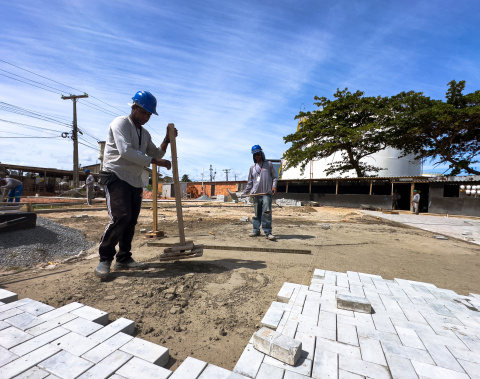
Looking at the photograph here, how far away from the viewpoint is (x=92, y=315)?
1.88m

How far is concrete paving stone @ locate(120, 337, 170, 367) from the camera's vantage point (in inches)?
57.0

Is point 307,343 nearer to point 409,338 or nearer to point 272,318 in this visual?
point 272,318

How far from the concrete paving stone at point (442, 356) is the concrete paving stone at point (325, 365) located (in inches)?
24.2

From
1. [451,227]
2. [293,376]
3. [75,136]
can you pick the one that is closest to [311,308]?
[293,376]

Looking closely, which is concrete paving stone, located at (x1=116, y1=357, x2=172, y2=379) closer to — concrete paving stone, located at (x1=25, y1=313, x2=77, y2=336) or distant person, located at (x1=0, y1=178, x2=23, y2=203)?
concrete paving stone, located at (x1=25, y1=313, x2=77, y2=336)

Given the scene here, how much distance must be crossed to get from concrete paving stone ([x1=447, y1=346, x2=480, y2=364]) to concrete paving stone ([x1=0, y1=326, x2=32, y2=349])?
8.81 feet

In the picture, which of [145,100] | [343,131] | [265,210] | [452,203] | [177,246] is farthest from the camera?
[343,131]

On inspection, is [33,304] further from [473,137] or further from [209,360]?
[473,137]

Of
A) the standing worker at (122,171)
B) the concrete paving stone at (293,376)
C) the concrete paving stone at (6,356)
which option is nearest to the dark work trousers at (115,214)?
the standing worker at (122,171)

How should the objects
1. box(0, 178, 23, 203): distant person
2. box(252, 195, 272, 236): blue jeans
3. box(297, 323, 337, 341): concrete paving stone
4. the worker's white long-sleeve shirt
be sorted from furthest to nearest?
box(0, 178, 23, 203): distant person → box(252, 195, 272, 236): blue jeans → the worker's white long-sleeve shirt → box(297, 323, 337, 341): concrete paving stone

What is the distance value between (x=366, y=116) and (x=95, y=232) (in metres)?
23.4

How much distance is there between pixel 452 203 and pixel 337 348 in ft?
62.9

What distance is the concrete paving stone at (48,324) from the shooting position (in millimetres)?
1664

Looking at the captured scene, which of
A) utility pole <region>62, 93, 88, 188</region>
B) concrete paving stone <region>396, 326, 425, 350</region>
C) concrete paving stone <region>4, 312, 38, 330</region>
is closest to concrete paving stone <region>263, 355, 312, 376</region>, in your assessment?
concrete paving stone <region>396, 326, 425, 350</region>
